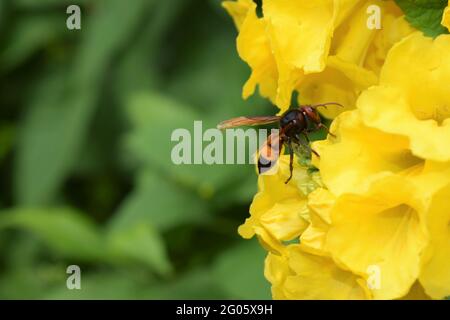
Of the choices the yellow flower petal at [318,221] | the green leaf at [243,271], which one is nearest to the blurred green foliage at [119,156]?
the green leaf at [243,271]

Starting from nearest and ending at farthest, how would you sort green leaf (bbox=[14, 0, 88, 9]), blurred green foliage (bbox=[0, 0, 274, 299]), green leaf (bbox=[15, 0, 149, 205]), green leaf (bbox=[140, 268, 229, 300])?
1. green leaf (bbox=[140, 268, 229, 300])
2. blurred green foliage (bbox=[0, 0, 274, 299])
3. green leaf (bbox=[15, 0, 149, 205])
4. green leaf (bbox=[14, 0, 88, 9])

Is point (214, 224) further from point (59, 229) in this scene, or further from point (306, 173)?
point (306, 173)

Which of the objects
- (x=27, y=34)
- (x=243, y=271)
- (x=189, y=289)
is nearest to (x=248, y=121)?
(x=243, y=271)

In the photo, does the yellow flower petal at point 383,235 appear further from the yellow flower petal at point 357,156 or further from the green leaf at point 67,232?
the green leaf at point 67,232

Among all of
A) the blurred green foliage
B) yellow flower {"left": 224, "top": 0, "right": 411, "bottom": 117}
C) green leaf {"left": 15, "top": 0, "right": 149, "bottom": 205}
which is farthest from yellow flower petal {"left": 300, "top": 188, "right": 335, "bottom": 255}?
green leaf {"left": 15, "top": 0, "right": 149, "bottom": 205}

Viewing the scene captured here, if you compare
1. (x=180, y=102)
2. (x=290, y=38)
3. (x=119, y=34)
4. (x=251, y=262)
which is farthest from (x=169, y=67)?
(x=290, y=38)

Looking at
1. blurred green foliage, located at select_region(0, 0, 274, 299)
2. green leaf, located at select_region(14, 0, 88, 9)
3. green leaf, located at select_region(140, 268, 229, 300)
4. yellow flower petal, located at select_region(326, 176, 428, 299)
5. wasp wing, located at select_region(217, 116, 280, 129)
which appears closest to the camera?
yellow flower petal, located at select_region(326, 176, 428, 299)

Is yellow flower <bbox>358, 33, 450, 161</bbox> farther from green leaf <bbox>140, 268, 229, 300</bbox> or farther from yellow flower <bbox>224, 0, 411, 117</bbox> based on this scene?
green leaf <bbox>140, 268, 229, 300</bbox>
